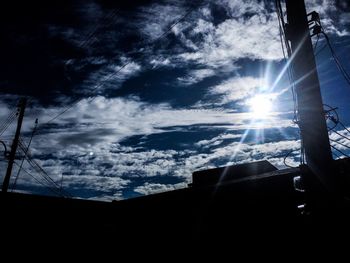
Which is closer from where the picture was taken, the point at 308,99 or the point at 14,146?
the point at 308,99

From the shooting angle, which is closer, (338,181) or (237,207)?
(338,181)

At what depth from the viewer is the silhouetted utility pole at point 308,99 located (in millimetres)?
4305

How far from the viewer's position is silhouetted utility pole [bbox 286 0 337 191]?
430cm

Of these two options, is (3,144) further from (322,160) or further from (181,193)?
(322,160)

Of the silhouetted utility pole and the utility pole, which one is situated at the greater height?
the utility pole

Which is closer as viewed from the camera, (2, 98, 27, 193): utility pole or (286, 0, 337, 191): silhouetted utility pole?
(286, 0, 337, 191): silhouetted utility pole

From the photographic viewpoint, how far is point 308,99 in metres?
4.67

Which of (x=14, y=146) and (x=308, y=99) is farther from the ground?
(x=14, y=146)

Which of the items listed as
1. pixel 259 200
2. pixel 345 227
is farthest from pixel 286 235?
pixel 345 227

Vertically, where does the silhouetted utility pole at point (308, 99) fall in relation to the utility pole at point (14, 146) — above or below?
below

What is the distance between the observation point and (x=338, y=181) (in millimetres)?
4125

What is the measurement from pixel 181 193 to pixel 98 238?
198 inches

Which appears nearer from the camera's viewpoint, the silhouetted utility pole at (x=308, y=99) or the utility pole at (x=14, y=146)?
the silhouetted utility pole at (x=308, y=99)

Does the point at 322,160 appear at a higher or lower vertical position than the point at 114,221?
higher
